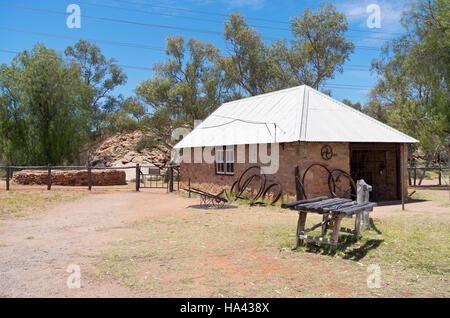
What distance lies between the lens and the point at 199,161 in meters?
18.2

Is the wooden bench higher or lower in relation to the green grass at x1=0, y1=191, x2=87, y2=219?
higher

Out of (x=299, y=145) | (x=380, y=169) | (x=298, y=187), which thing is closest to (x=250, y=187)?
(x=298, y=187)

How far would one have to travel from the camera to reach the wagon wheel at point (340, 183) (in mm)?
12742

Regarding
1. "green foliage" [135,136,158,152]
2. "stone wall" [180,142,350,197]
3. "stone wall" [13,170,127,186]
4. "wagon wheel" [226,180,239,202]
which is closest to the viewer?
"stone wall" [180,142,350,197]

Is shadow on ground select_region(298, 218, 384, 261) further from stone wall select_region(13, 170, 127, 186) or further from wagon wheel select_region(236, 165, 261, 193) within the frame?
stone wall select_region(13, 170, 127, 186)

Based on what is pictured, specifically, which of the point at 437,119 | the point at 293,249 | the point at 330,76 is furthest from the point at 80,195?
the point at 330,76

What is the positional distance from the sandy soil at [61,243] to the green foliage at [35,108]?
1909cm

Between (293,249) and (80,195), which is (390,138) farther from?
(80,195)

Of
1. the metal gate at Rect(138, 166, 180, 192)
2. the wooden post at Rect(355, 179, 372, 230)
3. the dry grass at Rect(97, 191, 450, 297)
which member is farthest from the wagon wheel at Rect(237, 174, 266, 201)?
the wooden post at Rect(355, 179, 372, 230)

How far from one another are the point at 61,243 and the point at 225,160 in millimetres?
9629

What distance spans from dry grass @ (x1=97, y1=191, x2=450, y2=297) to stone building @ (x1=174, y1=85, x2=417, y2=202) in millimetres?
3903

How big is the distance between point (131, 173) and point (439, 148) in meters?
23.3

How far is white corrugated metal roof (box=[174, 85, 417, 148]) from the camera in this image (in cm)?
1290

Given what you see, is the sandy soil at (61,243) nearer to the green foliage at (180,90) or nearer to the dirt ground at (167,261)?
the dirt ground at (167,261)
